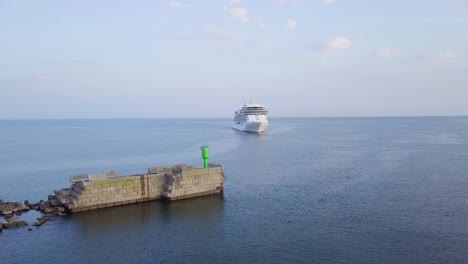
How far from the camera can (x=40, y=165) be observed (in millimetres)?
62938

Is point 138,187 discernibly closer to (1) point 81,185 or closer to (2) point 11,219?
(1) point 81,185

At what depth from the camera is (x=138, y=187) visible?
35.9 meters

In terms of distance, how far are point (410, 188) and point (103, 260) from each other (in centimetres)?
3297

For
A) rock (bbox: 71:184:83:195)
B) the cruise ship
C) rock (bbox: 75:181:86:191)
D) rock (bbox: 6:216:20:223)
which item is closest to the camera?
rock (bbox: 6:216:20:223)

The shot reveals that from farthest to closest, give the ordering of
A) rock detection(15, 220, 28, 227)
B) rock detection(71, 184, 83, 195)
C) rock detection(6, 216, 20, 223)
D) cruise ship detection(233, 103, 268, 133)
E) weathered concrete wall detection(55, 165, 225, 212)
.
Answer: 1. cruise ship detection(233, 103, 268, 133)
2. weathered concrete wall detection(55, 165, 225, 212)
3. rock detection(71, 184, 83, 195)
4. rock detection(6, 216, 20, 223)
5. rock detection(15, 220, 28, 227)

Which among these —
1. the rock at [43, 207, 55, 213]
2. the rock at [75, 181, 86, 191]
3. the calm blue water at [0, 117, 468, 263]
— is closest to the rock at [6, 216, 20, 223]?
the calm blue water at [0, 117, 468, 263]

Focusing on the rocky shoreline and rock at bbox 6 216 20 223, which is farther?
the rocky shoreline

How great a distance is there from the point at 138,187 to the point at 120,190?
176 centimetres

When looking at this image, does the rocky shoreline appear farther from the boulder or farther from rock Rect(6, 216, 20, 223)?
the boulder

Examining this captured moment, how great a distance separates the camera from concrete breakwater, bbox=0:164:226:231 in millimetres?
32812

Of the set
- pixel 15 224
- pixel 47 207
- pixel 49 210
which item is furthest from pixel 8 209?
pixel 15 224

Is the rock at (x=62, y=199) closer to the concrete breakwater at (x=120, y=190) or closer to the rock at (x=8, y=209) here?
the concrete breakwater at (x=120, y=190)

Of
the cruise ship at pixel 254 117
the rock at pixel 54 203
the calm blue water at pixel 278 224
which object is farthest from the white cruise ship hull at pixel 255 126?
the rock at pixel 54 203

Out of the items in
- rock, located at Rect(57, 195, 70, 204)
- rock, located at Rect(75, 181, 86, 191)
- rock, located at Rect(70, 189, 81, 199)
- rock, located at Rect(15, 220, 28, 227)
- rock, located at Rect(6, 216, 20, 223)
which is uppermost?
rock, located at Rect(75, 181, 86, 191)
